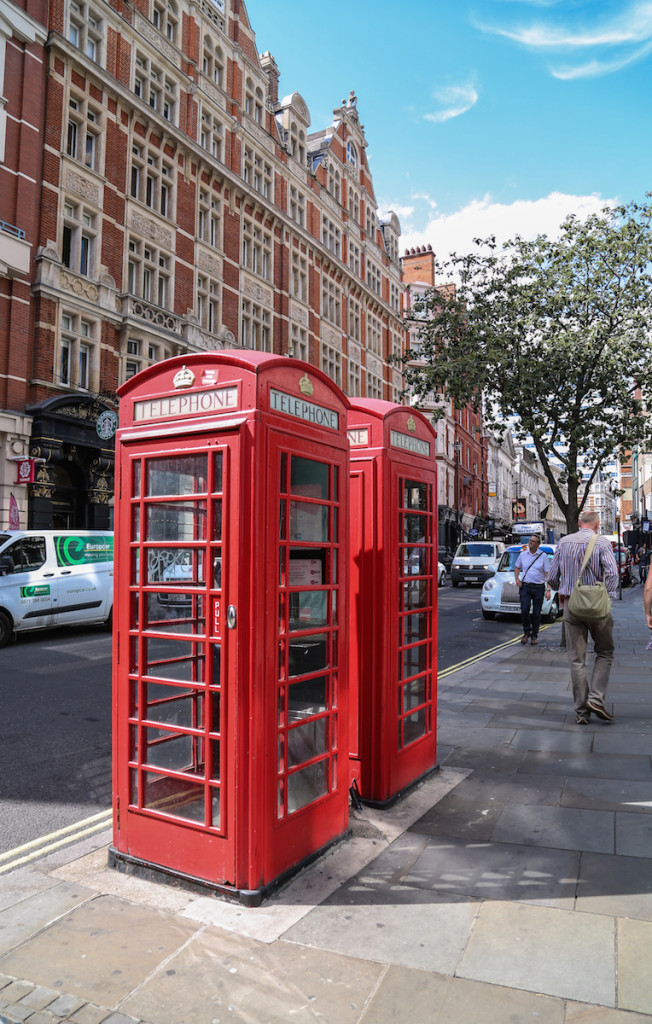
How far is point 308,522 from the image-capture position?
11.9 ft

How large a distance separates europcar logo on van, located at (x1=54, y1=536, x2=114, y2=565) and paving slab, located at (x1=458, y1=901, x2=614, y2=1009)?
37.9 feet

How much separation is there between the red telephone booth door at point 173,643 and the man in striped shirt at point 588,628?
4181mm

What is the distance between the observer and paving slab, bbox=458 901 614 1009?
104 inches

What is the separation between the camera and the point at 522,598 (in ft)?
42.3

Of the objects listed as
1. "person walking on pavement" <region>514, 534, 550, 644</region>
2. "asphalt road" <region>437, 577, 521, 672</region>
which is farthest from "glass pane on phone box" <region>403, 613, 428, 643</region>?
"person walking on pavement" <region>514, 534, 550, 644</region>

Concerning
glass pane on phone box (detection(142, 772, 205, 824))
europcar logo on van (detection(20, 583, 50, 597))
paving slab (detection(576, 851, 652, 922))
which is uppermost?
europcar logo on van (detection(20, 583, 50, 597))

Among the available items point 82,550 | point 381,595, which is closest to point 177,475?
point 381,595

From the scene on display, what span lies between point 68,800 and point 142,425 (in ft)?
9.46

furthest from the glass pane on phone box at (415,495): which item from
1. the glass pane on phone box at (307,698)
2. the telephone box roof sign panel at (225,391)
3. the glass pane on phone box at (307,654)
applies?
the glass pane on phone box at (307,698)

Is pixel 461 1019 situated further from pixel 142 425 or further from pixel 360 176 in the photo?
pixel 360 176

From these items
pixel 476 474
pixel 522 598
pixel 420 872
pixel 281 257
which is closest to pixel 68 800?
pixel 420 872

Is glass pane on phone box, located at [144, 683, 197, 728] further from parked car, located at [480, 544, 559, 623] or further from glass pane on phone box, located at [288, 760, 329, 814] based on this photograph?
parked car, located at [480, 544, 559, 623]

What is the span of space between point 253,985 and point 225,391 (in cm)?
242

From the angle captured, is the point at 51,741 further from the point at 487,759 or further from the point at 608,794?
the point at 608,794
